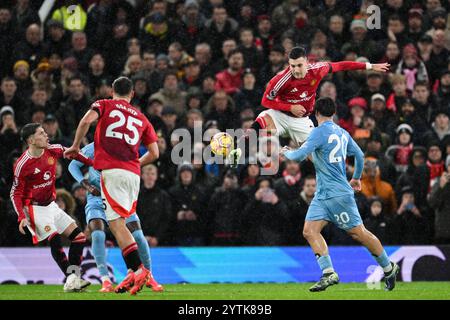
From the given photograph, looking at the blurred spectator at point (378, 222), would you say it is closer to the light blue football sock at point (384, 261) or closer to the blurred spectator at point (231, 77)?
the light blue football sock at point (384, 261)

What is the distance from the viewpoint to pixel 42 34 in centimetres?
2134

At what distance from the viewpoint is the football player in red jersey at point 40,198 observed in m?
14.1

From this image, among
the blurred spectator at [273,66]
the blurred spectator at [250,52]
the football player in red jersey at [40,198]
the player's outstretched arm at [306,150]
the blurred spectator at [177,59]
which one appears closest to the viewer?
the player's outstretched arm at [306,150]

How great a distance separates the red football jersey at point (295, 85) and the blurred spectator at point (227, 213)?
281 cm

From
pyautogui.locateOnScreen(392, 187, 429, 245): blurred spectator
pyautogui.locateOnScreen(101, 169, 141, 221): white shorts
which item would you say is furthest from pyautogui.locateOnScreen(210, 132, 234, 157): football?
pyautogui.locateOnScreen(392, 187, 429, 245): blurred spectator

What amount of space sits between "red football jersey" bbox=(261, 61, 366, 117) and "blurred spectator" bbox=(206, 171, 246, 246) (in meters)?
2.81

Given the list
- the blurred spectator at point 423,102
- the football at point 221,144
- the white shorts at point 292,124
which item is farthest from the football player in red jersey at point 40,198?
the blurred spectator at point 423,102

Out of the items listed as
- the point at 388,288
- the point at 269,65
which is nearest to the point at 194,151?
the point at 269,65

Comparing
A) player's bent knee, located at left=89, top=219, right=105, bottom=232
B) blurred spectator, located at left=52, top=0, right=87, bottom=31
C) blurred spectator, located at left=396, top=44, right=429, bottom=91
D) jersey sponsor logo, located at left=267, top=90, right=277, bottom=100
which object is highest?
blurred spectator, located at left=52, top=0, right=87, bottom=31

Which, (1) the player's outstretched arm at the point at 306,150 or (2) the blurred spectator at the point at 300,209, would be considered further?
(2) the blurred spectator at the point at 300,209

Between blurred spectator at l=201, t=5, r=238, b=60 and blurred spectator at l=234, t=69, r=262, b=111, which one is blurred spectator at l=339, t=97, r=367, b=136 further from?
blurred spectator at l=201, t=5, r=238, b=60

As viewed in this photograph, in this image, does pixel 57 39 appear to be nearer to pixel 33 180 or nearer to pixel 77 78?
pixel 77 78

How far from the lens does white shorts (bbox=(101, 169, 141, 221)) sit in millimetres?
12086
